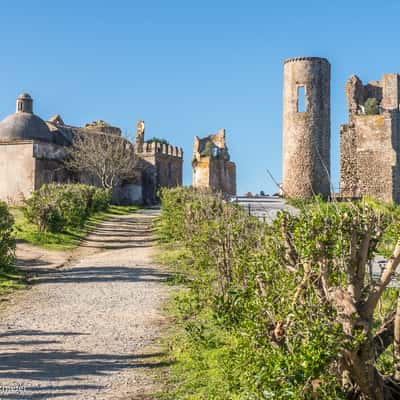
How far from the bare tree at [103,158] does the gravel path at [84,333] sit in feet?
71.6

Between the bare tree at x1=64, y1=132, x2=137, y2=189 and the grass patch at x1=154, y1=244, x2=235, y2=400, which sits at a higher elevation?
the bare tree at x1=64, y1=132, x2=137, y2=189

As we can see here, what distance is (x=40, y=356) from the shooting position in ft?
22.2

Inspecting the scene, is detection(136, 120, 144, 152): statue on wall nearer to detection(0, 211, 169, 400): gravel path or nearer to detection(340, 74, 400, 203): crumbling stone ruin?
detection(340, 74, 400, 203): crumbling stone ruin

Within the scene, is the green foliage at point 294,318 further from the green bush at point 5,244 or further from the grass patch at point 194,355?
the green bush at point 5,244

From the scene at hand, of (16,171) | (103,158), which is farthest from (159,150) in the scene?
(16,171)

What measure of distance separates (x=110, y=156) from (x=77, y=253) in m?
21.4

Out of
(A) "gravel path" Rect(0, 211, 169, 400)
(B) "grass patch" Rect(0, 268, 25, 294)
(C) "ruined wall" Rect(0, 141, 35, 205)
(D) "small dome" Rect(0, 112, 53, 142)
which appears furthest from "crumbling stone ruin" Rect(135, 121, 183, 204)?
(B) "grass patch" Rect(0, 268, 25, 294)

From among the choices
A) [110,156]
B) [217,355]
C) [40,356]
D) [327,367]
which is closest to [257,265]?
[327,367]

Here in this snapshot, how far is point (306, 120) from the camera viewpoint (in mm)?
34688

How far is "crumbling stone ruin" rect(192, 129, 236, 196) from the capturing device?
41.2 metres

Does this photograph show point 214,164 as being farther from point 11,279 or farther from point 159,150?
point 11,279

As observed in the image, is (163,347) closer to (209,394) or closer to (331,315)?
(209,394)

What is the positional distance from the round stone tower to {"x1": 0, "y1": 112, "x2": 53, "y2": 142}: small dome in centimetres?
1290

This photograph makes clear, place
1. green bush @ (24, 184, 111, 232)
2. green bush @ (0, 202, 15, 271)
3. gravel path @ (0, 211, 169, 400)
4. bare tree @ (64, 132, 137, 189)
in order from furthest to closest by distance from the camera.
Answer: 1. bare tree @ (64, 132, 137, 189)
2. green bush @ (24, 184, 111, 232)
3. green bush @ (0, 202, 15, 271)
4. gravel path @ (0, 211, 169, 400)
